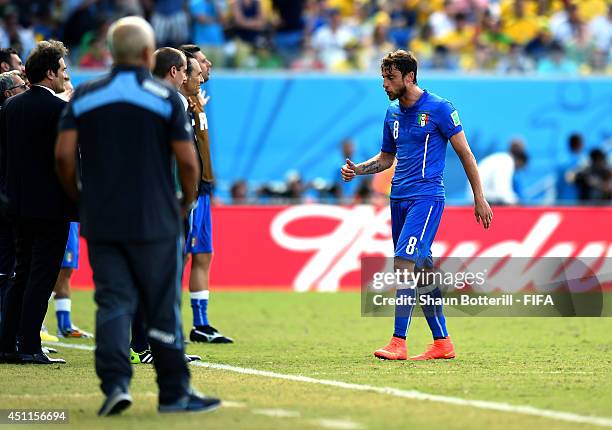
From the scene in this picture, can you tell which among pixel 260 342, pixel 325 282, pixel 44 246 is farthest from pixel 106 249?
pixel 325 282

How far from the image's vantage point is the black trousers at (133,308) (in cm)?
747

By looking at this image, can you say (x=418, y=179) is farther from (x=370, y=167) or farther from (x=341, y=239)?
(x=341, y=239)

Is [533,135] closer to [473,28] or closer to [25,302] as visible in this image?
[473,28]

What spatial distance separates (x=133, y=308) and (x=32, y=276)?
2.60 m

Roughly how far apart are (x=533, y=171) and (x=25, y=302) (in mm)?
16524

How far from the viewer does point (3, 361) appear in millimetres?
10203

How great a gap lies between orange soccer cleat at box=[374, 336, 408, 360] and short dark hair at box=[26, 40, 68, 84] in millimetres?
3529

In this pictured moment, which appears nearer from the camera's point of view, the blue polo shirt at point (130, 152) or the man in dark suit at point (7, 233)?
the blue polo shirt at point (130, 152)

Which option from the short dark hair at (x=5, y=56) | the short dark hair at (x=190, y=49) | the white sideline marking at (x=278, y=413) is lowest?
the white sideline marking at (x=278, y=413)

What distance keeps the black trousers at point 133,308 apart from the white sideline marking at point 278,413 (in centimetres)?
46

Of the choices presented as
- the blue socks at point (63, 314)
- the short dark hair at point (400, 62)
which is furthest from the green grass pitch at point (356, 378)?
the short dark hair at point (400, 62)

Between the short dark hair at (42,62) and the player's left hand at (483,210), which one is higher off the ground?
the short dark hair at (42,62)

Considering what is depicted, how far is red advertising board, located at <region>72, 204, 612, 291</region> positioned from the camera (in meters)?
19.4

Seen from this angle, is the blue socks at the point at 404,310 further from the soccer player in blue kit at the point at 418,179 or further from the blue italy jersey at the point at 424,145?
the blue italy jersey at the point at 424,145
